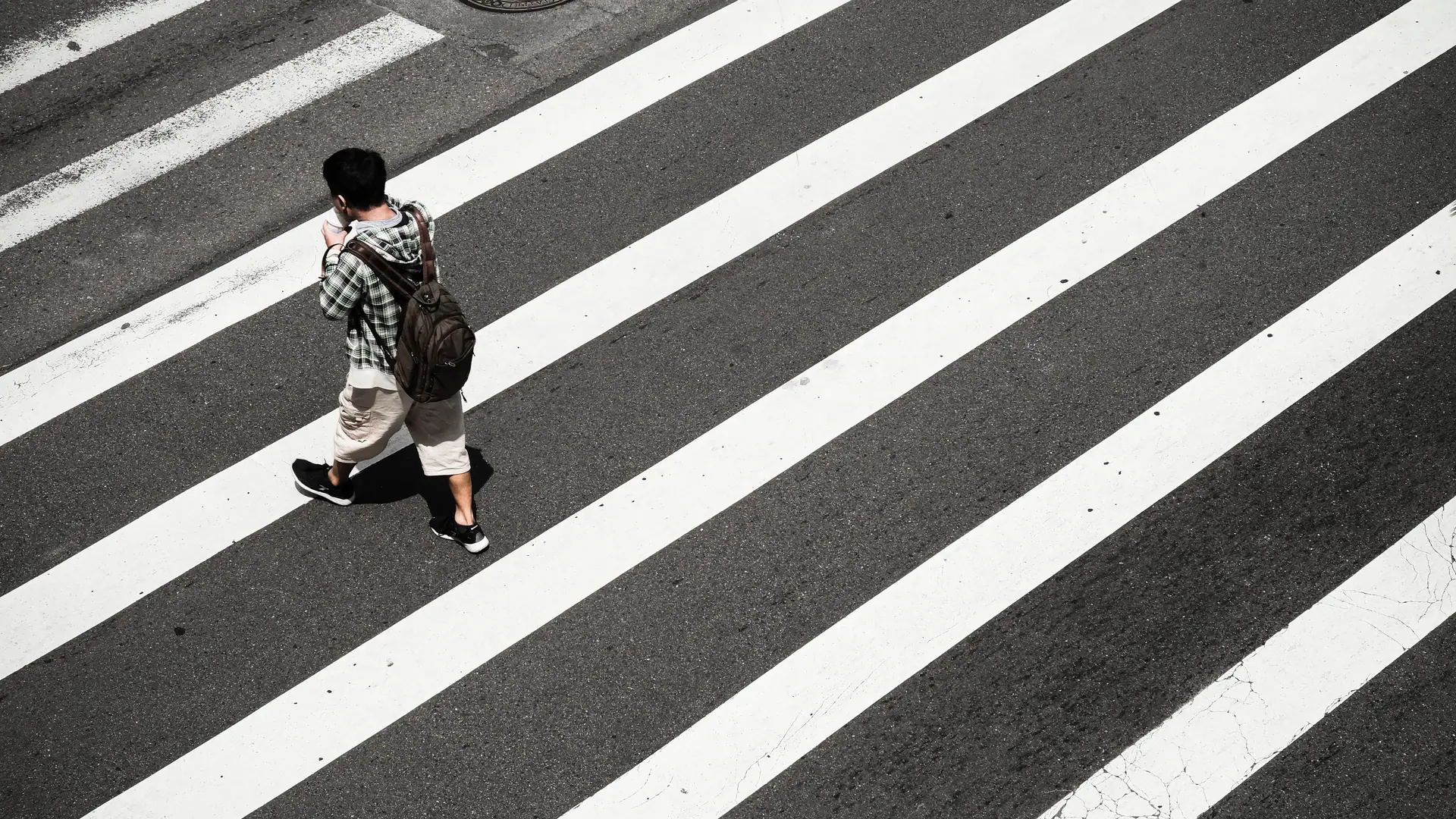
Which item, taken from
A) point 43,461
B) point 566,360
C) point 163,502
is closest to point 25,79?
point 43,461

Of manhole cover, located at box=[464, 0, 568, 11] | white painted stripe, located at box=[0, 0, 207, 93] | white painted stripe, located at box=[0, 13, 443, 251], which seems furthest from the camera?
manhole cover, located at box=[464, 0, 568, 11]

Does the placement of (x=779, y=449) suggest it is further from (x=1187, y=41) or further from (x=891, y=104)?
(x=1187, y=41)

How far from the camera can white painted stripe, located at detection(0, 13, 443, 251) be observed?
20.0 feet

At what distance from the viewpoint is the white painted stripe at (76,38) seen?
22.0 feet

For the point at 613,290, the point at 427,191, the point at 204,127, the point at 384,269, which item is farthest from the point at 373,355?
the point at 204,127

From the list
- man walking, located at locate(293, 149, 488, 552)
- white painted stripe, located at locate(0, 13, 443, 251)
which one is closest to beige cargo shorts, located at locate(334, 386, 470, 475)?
man walking, located at locate(293, 149, 488, 552)

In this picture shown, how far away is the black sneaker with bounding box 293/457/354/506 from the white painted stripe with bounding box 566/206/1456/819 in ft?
5.44

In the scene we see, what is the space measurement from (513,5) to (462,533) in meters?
3.63

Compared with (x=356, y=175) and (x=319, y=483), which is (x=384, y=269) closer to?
(x=356, y=175)

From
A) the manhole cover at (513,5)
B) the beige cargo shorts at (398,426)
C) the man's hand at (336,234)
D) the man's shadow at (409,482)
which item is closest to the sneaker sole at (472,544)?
the man's shadow at (409,482)

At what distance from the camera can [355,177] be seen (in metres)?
3.96

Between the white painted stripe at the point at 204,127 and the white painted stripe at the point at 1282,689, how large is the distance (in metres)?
5.17

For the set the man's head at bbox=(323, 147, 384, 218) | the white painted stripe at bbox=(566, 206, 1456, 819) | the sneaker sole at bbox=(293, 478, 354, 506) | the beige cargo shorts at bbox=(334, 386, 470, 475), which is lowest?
the white painted stripe at bbox=(566, 206, 1456, 819)

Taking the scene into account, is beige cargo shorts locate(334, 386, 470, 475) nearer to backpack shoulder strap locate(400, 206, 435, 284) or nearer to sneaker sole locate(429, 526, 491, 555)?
sneaker sole locate(429, 526, 491, 555)
